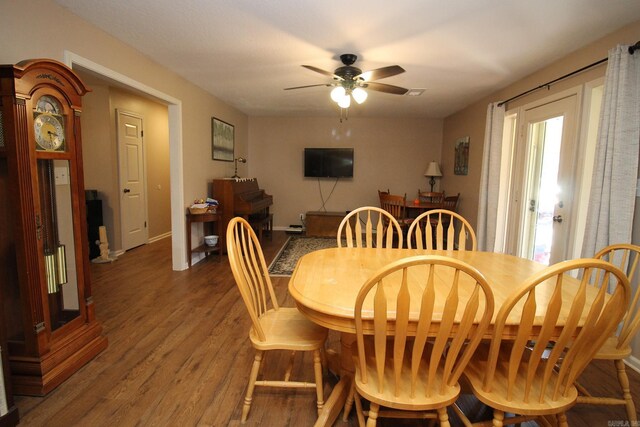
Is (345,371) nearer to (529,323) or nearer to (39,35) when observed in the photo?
(529,323)

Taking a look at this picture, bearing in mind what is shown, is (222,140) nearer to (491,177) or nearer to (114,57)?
(114,57)

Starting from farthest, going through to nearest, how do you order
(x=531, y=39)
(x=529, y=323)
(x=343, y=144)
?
(x=343, y=144) → (x=531, y=39) → (x=529, y=323)

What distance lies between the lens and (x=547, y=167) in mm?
3066

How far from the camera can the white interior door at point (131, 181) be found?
14.8 feet

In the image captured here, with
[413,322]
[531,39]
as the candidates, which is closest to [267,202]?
[531,39]

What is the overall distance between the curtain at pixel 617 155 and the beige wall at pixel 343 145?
3.97 meters

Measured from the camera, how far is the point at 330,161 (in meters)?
6.06

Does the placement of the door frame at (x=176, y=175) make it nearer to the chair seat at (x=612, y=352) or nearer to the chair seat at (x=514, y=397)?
the chair seat at (x=514, y=397)

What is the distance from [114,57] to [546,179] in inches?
155

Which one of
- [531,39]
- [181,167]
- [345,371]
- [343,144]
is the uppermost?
[531,39]

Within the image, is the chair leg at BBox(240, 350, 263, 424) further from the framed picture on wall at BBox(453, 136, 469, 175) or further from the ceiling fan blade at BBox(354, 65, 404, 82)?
the framed picture on wall at BBox(453, 136, 469, 175)

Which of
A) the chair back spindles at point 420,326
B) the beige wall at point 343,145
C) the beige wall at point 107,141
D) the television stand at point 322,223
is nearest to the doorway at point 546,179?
the chair back spindles at point 420,326

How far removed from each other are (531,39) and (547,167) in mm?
1211

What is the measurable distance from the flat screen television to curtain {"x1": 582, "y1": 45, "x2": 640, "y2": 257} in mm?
4134
